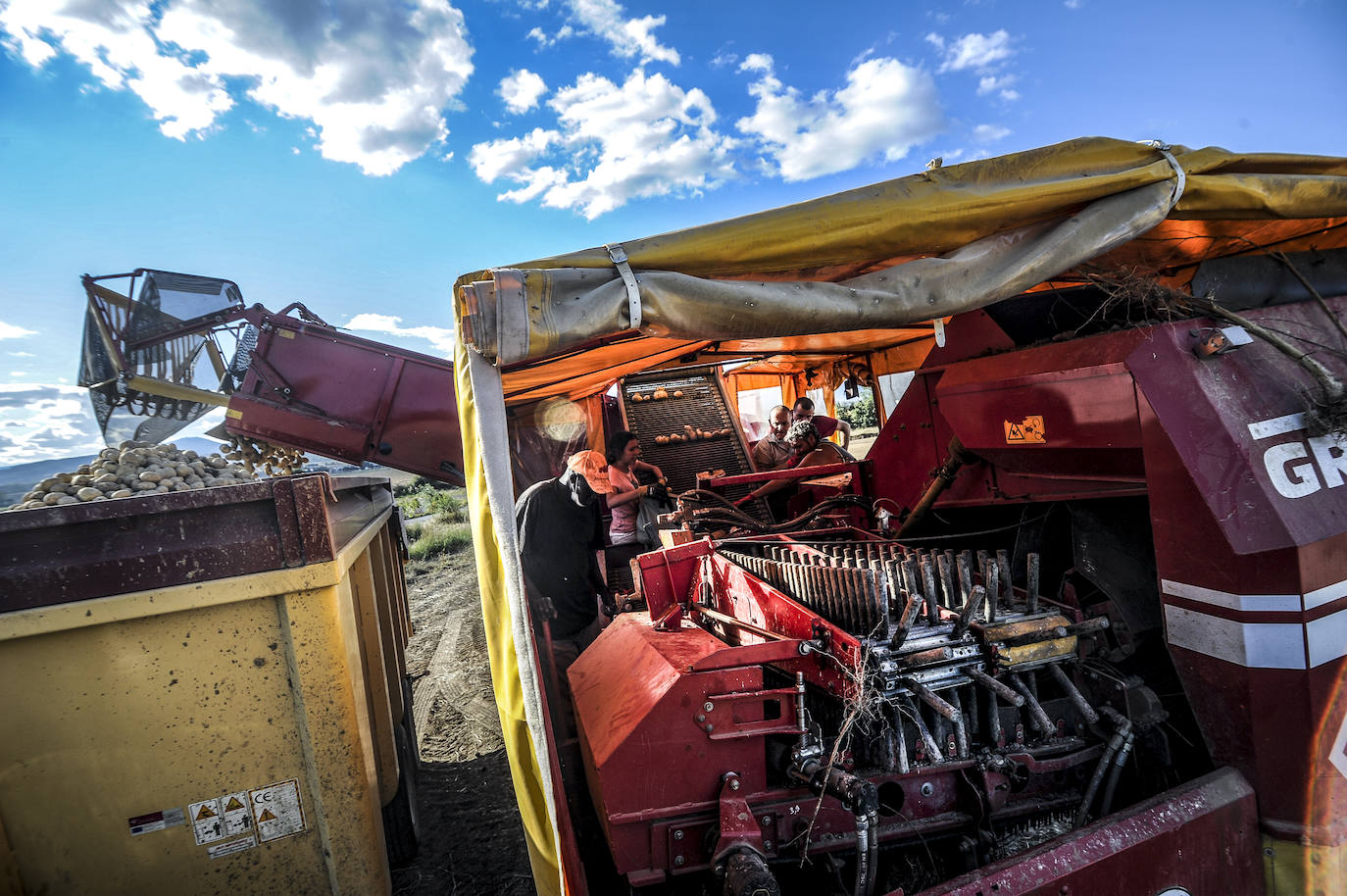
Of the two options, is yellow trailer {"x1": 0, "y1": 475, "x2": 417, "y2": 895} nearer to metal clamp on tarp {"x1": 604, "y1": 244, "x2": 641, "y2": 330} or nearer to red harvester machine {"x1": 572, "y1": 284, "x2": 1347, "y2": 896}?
red harvester machine {"x1": 572, "y1": 284, "x2": 1347, "y2": 896}

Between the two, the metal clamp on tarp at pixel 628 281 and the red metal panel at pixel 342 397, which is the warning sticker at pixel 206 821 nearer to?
the metal clamp on tarp at pixel 628 281

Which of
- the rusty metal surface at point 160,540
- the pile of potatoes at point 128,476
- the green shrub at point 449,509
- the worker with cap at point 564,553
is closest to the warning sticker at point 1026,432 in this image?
the worker with cap at point 564,553

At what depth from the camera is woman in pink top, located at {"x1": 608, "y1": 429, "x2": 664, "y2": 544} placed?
209 inches

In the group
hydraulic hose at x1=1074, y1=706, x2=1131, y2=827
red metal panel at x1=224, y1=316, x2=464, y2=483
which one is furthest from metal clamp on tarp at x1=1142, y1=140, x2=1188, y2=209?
red metal panel at x1=224, y1=316, x2=464, y2=483

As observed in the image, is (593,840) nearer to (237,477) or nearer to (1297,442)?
(237,477)

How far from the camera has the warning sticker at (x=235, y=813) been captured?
1.89 m

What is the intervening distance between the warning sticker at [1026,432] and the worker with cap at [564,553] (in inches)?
110

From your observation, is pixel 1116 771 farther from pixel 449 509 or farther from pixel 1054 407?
pixel 449 509

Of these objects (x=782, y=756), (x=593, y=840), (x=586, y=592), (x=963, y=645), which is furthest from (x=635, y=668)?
(x=586, y=592)

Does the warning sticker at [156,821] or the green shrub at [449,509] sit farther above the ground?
the warning sticker at [156,821]

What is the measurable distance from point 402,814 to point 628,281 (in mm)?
2856

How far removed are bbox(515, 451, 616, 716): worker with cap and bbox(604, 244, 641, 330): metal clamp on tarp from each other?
8.30ft

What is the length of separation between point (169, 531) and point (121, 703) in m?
0.49

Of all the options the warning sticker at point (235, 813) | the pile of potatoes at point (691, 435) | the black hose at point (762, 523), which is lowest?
the warning sticker at point (235, 813)
